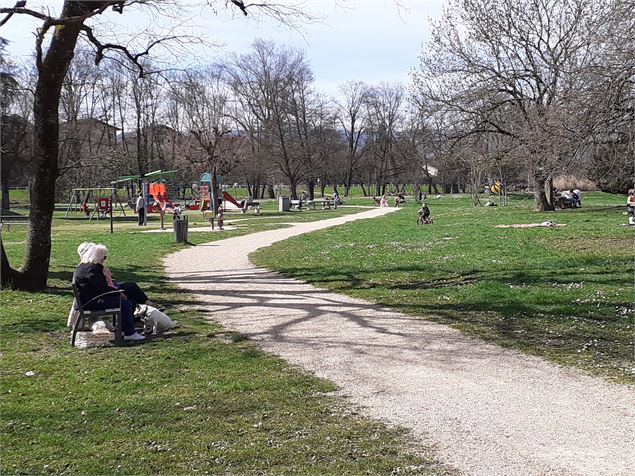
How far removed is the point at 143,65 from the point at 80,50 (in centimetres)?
128

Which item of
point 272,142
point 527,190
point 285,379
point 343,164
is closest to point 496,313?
point 285,379

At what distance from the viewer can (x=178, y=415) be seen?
4.91m

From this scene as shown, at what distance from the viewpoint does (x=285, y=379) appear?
5859mm

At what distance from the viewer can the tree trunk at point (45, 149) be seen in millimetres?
10383

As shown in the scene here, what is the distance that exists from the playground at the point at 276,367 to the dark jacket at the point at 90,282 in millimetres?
657

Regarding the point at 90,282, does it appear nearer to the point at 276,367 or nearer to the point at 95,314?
the point at 95,314

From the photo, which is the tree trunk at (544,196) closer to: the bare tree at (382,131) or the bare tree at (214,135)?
the bare tree at (214,135)

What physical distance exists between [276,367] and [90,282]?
2.68 meters

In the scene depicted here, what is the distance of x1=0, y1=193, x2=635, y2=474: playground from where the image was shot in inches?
164

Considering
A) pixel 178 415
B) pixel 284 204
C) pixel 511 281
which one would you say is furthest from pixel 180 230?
pixel 284 204

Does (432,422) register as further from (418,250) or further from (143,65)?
(418,250)

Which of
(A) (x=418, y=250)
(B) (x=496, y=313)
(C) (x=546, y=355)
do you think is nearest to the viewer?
(C) (x=546, y=355)

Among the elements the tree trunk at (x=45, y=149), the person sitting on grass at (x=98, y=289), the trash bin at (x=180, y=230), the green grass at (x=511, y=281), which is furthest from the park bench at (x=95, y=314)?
the trash bin at (x=180, y=230)

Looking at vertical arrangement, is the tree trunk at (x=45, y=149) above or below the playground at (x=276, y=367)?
above
